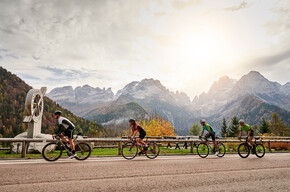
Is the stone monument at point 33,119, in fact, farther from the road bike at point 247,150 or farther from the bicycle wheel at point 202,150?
the road bike at point 247,150

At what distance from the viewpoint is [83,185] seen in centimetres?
480

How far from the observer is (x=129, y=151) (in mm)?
11250

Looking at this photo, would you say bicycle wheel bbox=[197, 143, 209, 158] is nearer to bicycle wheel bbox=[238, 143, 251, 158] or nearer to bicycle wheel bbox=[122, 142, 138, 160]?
bicycle wheel bbox=[238, 143, 251, 158]

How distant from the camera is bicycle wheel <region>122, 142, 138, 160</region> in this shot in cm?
1095

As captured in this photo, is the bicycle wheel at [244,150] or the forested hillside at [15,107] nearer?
the bicycle wheel at [244,150]

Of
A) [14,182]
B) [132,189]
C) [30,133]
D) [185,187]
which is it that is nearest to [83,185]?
[132,189]

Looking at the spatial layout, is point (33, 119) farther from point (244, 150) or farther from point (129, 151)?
point (244, 150)

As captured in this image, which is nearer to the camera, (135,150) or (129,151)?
(129,151)

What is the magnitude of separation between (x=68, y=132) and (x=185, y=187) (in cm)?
665

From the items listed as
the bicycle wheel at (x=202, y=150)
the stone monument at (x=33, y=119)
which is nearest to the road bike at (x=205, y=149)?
the bicycle wheel at (x=202, y=150)

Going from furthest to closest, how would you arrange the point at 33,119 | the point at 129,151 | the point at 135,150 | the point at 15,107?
the point at 15,107
the point at 33,119
the point at 135,150
the point at 129,151

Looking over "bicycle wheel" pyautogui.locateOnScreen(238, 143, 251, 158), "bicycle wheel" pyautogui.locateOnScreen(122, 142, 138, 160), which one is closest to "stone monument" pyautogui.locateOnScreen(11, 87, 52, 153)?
"bicycle wheel" pyautogui.locateOnScreen(122, 142, 138, 160)

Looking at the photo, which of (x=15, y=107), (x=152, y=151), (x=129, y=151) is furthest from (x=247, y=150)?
(x=15, y=107)

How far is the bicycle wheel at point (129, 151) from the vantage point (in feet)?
35.9
